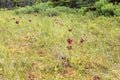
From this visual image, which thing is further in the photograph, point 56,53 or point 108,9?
point 108,9

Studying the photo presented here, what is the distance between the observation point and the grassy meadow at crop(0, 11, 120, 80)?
12.0 feet

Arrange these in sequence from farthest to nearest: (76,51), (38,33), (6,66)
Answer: (38,33) < (76,51) < (6,66)

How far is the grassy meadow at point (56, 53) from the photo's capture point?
12.0 ft

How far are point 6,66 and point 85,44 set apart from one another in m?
1.99

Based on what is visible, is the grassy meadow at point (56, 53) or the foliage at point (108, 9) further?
the foliage at point (108, 9)

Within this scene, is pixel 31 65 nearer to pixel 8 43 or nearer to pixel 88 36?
pixel 8 43

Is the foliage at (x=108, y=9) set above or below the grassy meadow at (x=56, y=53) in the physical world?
above

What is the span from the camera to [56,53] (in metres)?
4.37

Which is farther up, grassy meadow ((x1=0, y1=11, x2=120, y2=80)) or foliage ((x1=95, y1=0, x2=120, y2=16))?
foliage ((x1=95, y1=0, x2=120, y2=16))

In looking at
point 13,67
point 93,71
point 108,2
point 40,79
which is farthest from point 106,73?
point 108,2

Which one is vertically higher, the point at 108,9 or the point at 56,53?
the point at 108,9

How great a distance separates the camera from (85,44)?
196 inches

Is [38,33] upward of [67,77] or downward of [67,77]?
upward

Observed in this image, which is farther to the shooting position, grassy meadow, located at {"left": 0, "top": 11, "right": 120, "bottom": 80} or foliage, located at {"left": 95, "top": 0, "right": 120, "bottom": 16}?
foliage, located at {"left": 95, "top": 0, "right": 120, "bottom": 16}
